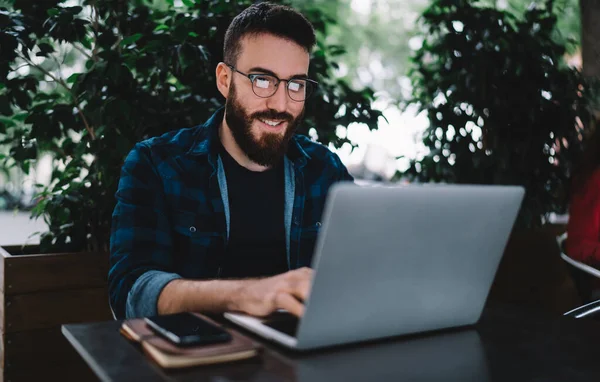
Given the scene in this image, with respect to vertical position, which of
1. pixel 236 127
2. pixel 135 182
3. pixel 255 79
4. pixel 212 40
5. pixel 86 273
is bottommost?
pixel 86 273

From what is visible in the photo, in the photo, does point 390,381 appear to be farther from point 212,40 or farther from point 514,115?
point 514,115

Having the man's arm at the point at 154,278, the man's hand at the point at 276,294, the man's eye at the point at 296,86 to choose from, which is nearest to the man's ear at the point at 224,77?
the man's eye at the point at 296,86

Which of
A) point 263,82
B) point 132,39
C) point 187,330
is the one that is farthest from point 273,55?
point 187,330

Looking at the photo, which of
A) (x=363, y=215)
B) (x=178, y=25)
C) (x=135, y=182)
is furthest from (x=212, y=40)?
(x=363, y=215)

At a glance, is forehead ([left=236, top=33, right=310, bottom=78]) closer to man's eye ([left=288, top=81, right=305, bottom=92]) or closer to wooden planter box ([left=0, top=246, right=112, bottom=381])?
man's eye ([left=288, top=81, right=305, bottom=92])

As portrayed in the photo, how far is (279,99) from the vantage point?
168cm

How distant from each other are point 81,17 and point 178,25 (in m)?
0.34

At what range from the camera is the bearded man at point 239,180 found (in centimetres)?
155

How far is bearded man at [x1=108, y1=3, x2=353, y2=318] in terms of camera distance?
61.0 inches

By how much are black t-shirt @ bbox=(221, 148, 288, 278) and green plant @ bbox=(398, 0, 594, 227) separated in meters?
1.42

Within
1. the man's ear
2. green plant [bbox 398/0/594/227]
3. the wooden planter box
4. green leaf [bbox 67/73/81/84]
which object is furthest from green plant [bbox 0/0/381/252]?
green plant [bbox 398/0/594/227]

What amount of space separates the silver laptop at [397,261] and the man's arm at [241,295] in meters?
0.03

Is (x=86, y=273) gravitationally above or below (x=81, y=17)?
below

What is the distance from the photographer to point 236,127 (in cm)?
177
